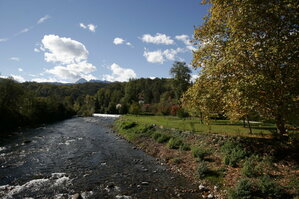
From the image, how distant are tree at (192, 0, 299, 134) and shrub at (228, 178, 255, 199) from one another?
14.8 feet

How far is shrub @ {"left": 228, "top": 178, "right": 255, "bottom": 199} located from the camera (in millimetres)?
9266

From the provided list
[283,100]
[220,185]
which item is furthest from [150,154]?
[283,100]

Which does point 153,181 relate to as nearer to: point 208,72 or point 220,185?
point 220,185

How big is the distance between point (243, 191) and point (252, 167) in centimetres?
291

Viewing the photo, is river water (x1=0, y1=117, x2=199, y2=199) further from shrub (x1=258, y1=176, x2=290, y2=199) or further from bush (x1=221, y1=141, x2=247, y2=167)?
bush (x1=221, y1=141, x2=247, y2=167)

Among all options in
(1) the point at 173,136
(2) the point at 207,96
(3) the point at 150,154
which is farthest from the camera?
(1) the point at 173,136

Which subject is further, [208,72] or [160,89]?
[160,89]

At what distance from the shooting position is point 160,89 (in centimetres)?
13962

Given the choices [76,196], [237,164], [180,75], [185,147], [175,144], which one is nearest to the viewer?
[76,196]

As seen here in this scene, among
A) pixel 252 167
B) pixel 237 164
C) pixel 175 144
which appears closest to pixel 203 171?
pixel 237 164

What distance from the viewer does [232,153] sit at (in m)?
13.9

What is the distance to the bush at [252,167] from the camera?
11094 mm

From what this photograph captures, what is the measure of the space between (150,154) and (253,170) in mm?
11472

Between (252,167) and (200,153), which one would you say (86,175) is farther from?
(252,167)
